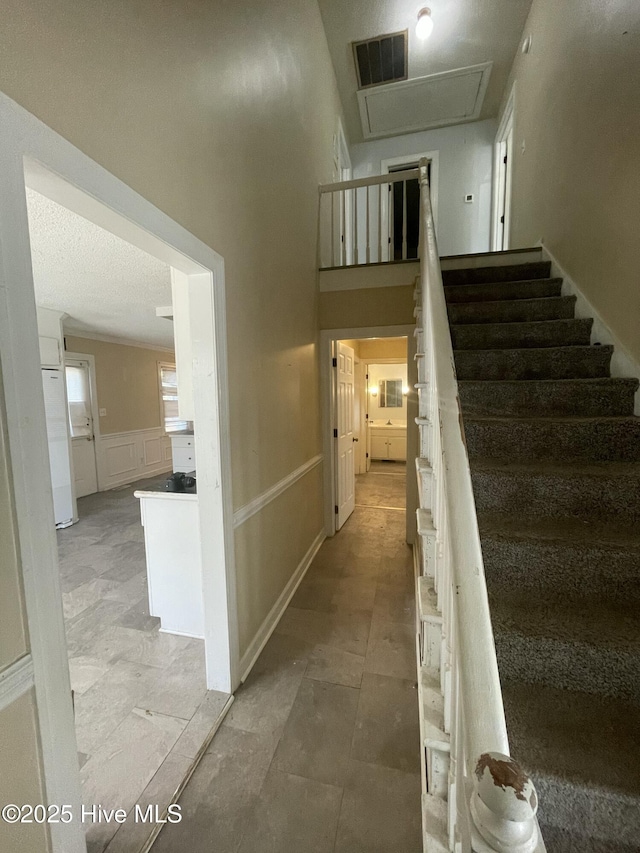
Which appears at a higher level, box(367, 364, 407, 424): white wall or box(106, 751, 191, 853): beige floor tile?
box(367, 364, 407, 424): white wall

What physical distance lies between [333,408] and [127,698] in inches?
102

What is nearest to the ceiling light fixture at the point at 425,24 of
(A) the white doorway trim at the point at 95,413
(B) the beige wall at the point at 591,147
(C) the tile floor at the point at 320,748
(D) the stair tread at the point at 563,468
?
(B) the beige wall at the point at 591,147

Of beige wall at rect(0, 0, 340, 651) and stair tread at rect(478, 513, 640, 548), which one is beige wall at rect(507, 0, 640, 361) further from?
beige wall at rect(0, 0, 340, 651)

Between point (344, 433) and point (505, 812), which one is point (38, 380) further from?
point (344, 433)

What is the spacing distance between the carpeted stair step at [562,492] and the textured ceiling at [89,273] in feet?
7.83

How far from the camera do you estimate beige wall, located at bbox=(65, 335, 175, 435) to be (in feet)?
17.2

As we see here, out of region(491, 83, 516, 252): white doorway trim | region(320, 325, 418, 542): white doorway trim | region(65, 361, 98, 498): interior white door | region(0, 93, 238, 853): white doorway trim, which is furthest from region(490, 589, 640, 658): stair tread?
region(65, 361, 98, 498): interior white door

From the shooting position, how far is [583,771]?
2.69ft

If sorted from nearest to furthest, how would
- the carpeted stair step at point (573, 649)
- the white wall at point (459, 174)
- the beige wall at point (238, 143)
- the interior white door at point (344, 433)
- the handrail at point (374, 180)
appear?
the beige wall at point (238, 143)
the carpeted stair step at point (573, 649)
the handrail at point (374, 180)
the interior white door at point (344, 433)
the white wall at point (459, 174)

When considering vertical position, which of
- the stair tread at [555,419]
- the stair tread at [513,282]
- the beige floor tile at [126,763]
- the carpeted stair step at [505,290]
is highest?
the stair tread at [513,282]

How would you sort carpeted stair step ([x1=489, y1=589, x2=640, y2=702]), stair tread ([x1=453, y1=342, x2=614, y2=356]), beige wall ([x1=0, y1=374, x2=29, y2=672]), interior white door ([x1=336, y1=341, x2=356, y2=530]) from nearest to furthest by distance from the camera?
beige wall ([x1=0, y1=374, x2=29, y2=672]), carpeted stair step ([x1=489, y1=589, x2=640, y2=702]), stair tread ([x1=453, y1=342, x2=614, y2=356]), interior white door ([x1=336, y1=341, x2=356, y2=530])

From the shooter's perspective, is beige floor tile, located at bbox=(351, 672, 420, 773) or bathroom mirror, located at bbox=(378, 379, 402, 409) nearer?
beige floor tile, located at bbox=(351, 672, 420, 773)

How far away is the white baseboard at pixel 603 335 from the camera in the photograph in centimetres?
179

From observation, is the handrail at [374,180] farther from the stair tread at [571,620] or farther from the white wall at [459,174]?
the stair tread at [571,620]
